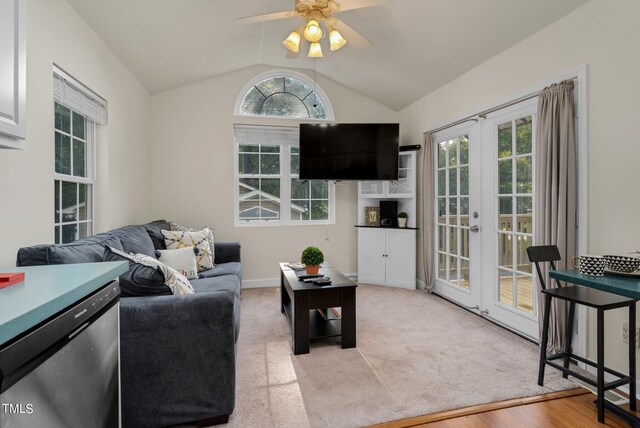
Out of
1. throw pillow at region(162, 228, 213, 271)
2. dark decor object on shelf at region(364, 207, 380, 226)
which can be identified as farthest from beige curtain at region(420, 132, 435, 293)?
throw pillow at region(162, 228, 213, 271)

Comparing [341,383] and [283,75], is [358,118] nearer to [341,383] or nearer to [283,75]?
[283,75]

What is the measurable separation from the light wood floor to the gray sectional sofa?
3.01ft

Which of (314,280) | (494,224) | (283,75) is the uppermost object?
(283,75)

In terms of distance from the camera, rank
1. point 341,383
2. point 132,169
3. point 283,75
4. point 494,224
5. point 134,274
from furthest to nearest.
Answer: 1. point 283,75
2. point 132,169
3. point 494,224
4. point 341,383
5. point 134,274

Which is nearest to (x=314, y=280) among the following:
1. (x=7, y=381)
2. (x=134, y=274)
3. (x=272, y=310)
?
(x=272, y=310)

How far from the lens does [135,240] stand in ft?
8.89

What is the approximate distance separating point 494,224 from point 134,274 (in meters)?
3.09

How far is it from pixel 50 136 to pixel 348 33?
223cm

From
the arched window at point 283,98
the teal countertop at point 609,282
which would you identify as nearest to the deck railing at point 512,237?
the teal countertop at point 609,282

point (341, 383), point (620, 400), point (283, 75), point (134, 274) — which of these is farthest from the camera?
point (283, 75)

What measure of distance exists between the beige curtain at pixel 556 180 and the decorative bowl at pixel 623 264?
0.52 metres

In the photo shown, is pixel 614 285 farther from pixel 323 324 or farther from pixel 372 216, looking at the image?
pixel 372 216

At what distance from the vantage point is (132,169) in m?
3.54

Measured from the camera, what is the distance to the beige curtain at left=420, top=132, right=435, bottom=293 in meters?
4.13
